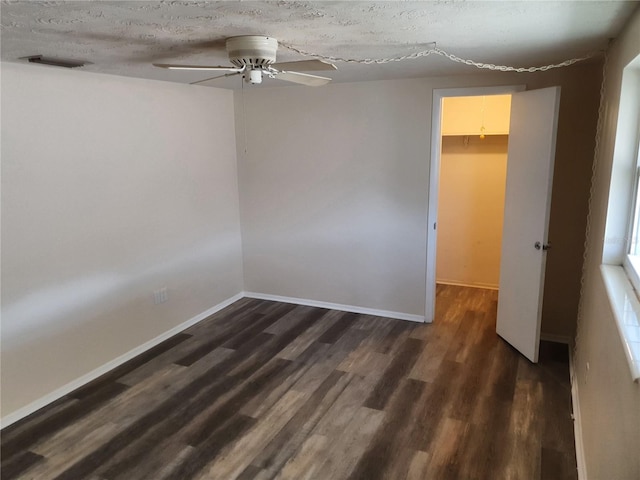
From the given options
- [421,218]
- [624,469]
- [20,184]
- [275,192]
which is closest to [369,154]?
[421,218]

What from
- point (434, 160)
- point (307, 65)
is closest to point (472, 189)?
point (434, 160)

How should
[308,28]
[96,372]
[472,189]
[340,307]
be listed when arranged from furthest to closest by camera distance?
[472,189], [340,307], [96,372], [308,28]

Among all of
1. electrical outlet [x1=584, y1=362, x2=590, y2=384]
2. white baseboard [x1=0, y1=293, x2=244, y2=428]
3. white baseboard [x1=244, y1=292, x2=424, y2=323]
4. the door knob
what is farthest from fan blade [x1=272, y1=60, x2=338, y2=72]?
white baseboard [x1=244, y1=292, x2=424, y2=323]

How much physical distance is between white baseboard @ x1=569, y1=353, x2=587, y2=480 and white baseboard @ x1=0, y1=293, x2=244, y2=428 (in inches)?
126

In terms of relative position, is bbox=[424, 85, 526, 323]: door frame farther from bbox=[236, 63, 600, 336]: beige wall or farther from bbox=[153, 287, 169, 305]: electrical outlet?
bbox=[153, 287, 169, 305]: electrical outlet

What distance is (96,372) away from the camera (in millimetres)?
3439

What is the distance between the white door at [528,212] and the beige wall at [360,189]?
1.24 feet

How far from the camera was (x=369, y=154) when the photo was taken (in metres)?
4.29

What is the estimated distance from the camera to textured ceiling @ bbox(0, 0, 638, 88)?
1.76 meters

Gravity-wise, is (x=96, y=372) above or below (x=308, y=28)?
below

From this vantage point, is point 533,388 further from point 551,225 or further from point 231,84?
point 231,84

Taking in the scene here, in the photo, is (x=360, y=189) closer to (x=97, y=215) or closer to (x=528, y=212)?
(x=528, y=212)

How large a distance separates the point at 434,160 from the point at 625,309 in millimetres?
2489

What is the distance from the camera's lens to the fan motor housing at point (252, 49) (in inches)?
85.9
